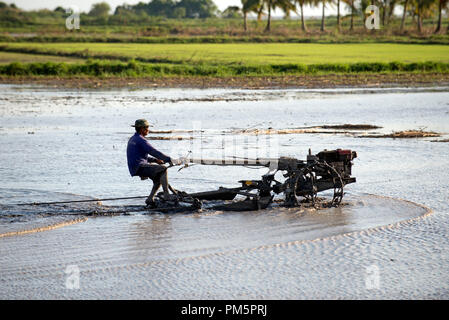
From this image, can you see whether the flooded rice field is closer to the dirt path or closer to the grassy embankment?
the dirt path

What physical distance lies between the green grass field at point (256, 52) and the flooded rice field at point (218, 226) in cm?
2693

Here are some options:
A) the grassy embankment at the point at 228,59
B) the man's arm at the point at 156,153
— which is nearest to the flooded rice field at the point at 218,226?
the man's arm at the point at 156,153

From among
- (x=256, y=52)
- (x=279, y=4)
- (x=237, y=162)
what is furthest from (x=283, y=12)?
(x=237, y=162)

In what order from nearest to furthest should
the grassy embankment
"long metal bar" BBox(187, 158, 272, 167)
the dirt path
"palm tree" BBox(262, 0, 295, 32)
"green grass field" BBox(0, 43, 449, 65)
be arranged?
"long metal bar" BBox(187, 158, 272, 167) < the dirt path < the grassy embankment < "green grass field" BBox(0, 43, 449, 65) < "palm tree" BBox(262, 0, 295, 32)

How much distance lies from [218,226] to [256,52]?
4551 cm

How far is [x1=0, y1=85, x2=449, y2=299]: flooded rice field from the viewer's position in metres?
7.82

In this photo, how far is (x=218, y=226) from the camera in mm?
10414

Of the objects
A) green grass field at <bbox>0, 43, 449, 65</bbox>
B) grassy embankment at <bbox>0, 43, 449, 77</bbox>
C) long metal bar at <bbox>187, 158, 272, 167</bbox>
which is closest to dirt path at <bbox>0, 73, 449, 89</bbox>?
grassy embankment at <bbox>0, 43, 449, 77</bbox>

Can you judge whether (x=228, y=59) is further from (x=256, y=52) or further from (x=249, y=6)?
(x=249, y=6)

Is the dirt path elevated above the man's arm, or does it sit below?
below

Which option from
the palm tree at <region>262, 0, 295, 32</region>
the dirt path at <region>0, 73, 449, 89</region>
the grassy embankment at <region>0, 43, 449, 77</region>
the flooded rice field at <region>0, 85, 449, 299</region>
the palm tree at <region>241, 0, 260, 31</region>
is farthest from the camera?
the palm tree at <region>262, 0, 295, 32</region>

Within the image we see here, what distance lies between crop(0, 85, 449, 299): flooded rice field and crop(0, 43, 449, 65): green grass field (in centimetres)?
2693

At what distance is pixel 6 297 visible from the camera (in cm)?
739
